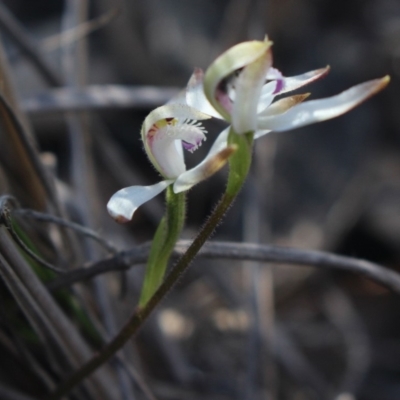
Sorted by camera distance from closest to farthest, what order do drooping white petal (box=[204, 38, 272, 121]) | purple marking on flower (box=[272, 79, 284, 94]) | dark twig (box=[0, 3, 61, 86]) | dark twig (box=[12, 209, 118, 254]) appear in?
drooping white petal (box=[204, 38, 272, 121])
purple marking on flower (box=[272, 79, 284, 94])
dark twig (box=[12, 209, 118, 254])
dark twig (box=[0, 3, 61, 86])

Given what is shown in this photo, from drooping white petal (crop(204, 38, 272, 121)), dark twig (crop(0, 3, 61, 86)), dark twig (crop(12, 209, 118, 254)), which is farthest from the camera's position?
dark twig (crop(0, 3, 61, 86))

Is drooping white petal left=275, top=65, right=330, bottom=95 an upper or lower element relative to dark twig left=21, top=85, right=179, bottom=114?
lower

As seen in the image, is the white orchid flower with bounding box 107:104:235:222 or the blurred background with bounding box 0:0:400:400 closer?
the white orchid flower with bounding box 107:104:235:222

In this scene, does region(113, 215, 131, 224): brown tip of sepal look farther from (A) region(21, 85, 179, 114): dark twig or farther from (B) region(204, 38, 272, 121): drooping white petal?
(A) region(21, 85, 179, 114): dark twig

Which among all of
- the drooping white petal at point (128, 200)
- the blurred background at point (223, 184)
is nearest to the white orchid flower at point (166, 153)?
the drooping white petal at point (128, 200)

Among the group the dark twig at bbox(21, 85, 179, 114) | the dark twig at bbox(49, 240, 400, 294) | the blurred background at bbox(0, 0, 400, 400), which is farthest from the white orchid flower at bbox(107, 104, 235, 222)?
the dark twig at bbox(21, 85, 179, 114)

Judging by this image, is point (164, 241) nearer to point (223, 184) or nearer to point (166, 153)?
point (166, 153)

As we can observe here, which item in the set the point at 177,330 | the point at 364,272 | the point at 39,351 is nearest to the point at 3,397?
the point at 39,351

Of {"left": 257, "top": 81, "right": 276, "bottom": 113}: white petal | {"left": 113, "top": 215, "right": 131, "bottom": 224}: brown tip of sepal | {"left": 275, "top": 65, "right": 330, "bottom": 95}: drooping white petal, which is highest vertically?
{"left": 275, "top": 65, "right": 330, "bottom": 95}: drooping white petal
